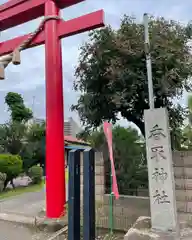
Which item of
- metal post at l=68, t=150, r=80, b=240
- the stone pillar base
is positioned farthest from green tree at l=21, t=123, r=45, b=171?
the stone pillar base

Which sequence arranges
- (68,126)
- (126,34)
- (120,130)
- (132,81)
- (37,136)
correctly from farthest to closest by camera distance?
(68,126) → (37,136) → (120,130) → (126,34) → (132,81)

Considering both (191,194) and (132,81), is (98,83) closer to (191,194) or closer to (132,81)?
(132,81)

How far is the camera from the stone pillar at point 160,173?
3.60 metres

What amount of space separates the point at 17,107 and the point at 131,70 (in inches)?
487

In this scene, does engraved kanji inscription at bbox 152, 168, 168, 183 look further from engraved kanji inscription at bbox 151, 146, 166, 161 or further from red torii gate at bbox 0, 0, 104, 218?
red torii gate at bbox 0, 0, 104, 218

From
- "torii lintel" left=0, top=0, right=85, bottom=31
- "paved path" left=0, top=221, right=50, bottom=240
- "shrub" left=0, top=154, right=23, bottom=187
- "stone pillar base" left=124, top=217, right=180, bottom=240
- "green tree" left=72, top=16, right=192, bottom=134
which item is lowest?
"paved path" left=0, top=221, right=50, bottom=240

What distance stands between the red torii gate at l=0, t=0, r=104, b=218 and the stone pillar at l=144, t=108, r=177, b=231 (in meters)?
2.34

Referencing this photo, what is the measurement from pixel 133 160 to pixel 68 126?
890 inches

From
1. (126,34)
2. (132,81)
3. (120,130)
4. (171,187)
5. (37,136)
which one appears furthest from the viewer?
(37,136)

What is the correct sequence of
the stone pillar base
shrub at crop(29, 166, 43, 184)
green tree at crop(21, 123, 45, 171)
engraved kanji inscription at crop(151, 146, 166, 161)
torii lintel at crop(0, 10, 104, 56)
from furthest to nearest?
1. green tree at crop(21, 123, 45, 171)
2. shrub at crop(29, 166, 43, 184)
3. torii lintel at crop(0, 10, 104, 56)
4. engraved kanji inscription at crop(151, 146, 166, 161)
5. the stone pillar base

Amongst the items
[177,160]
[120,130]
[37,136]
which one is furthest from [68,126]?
[177,160]

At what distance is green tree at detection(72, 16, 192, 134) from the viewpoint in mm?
5756

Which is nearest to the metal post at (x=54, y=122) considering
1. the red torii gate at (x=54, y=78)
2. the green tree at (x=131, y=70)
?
the red torii gate at (x=54, y=78)

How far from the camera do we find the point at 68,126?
28359mm
